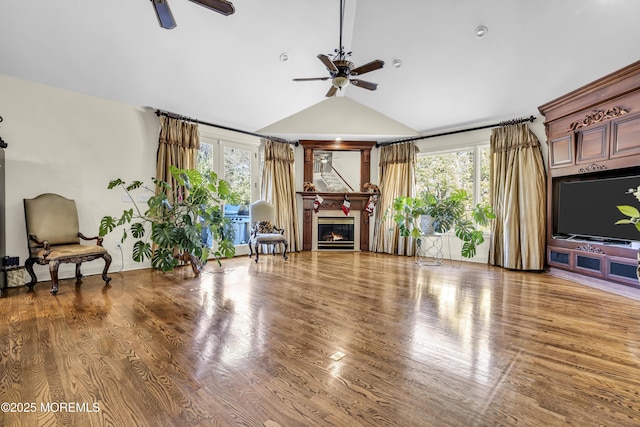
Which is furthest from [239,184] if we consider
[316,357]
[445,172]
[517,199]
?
[517,199]

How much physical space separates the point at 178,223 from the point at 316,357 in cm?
347

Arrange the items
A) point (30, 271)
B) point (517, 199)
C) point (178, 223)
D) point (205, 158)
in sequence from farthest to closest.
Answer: point (205, 158) → point (517, 199) → point (178, 223) → point (30, 271)

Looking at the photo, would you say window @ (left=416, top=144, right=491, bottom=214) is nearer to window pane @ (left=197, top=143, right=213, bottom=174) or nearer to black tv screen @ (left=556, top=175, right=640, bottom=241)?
black tv screen @ (left=556, top=175, right=640, bottom=241)

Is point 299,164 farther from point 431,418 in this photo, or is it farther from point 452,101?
point 431,418

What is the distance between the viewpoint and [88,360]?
195cm

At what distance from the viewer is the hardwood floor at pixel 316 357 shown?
1.48 meters

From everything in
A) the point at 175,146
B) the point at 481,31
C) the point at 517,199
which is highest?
the point at 481,31

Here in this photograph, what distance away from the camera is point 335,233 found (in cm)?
731

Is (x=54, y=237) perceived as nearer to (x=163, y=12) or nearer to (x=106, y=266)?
(x=106, y=266)

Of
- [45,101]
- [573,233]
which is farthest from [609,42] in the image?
[45,101]

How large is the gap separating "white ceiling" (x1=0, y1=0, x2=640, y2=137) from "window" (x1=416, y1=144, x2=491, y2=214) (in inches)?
34.1

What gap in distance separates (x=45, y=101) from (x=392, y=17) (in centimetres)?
473

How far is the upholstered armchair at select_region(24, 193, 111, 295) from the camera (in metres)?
3.51

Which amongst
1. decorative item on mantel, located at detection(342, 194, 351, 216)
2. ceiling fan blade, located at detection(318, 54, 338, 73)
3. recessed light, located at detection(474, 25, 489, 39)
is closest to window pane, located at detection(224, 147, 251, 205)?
decorative item on mantel, located at detection(342, 194, 351, 216)
